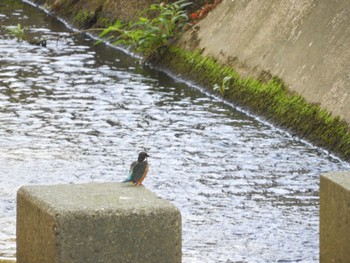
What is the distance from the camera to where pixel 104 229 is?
775 centimetres

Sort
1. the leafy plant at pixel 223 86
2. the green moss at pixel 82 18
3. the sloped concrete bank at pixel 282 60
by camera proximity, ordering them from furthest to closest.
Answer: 1. the green moss at pixel 82 18
2. the leafy plant at pixel 223 86
3. the sloped concrete bank at pixel 282 60

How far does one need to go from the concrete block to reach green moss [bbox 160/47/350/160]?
6304 mm

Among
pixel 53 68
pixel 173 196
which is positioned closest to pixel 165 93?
pixel 53 68

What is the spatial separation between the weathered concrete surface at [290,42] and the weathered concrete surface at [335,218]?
5.79 metres

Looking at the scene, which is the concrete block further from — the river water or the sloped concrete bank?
the sloped concrete bank

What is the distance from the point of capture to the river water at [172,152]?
36.0ft

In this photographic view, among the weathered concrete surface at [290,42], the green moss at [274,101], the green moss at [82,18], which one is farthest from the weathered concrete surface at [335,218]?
the green moss at [82,18]

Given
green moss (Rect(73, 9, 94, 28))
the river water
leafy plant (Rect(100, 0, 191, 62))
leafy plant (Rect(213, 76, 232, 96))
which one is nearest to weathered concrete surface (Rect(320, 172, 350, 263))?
the river water

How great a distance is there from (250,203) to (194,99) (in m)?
5.98

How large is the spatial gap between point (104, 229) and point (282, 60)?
9.90 metres

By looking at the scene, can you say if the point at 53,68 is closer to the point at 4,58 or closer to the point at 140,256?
the point at 4,58

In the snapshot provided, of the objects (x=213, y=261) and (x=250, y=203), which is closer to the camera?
(x=213, y=261)

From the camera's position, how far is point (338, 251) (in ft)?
28.3

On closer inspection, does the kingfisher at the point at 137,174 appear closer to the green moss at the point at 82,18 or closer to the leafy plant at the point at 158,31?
the leafy plant at the point at 158,31
